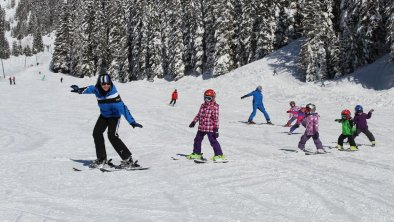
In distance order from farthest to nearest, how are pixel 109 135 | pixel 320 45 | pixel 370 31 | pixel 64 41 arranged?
pixel 64 41
pixel 320 45
pixel 370 31
pixel 109 135

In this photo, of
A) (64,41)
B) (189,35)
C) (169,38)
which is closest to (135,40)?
(169,38)

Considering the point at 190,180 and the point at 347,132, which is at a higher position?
the point at 347,132

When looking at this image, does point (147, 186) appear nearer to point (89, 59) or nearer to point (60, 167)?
point (60, 167)

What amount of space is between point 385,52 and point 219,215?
31.2 metres

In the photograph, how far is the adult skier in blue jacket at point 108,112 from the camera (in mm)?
7156

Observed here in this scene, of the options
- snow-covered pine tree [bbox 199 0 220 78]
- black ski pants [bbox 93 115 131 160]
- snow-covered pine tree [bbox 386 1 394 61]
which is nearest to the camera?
black ski pants [bbox 93 115 131 160]

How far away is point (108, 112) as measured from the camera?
7.30m

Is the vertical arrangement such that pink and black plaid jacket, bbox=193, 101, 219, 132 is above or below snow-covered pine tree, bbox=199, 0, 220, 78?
below

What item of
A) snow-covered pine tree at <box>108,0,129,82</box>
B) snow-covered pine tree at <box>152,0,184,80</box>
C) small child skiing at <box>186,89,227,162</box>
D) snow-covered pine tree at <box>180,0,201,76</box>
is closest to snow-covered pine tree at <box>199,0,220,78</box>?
snow-covered pine tree at <box>180,0,201,76</box>

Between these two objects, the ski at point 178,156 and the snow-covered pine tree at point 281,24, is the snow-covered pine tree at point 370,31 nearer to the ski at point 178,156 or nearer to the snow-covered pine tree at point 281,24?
the snow-covered pine tree at point 281,24

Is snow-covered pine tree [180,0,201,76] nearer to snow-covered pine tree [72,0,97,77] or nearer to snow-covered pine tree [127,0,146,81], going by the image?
snow-covered pine tree [127,0,146,81]

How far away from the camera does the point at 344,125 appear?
36.5 ft

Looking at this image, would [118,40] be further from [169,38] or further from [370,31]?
[370,31]

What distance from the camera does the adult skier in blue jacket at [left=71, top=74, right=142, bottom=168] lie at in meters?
7.16
